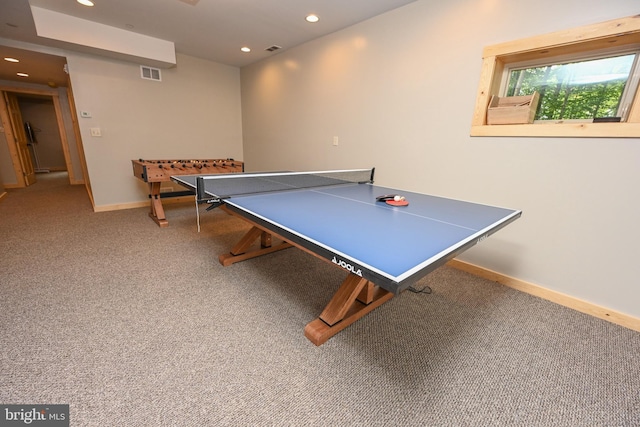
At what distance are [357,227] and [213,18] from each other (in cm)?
329

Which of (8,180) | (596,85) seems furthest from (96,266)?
(8,180)

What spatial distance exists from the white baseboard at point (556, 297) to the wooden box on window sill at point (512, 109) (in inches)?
53.6

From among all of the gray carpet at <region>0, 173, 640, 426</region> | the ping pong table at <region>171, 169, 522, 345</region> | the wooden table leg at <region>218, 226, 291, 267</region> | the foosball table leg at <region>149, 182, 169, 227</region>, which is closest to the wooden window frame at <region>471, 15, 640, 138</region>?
the ping pong table at <region>171, 169, 522, 345</region>

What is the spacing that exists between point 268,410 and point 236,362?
0.34 metres

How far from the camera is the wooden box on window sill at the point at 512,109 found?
2.12 metres

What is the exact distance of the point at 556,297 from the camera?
210 centimetres

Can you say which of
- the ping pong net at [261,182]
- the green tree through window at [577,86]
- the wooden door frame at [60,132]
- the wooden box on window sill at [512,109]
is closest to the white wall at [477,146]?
the wooden box on window sill at [512,109]

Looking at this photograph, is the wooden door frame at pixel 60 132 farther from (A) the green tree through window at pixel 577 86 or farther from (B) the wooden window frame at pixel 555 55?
(A) the green tree through window at pixel 577 86

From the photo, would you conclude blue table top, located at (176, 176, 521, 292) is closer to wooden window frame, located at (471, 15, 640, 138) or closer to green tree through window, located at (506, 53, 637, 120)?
wooden window frame, located at (471, 15, 640, 138)

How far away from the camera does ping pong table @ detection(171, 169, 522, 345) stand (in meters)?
0.93

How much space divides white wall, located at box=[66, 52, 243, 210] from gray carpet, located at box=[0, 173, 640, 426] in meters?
1.98

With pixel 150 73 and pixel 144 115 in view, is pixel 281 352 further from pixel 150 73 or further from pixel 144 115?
pixel 150 73

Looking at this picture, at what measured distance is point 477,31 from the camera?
7.29 feet

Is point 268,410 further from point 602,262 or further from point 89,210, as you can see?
point 89,210
